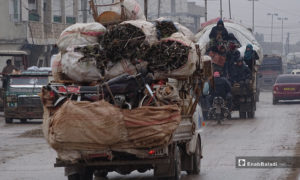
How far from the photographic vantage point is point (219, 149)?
54.0 ft

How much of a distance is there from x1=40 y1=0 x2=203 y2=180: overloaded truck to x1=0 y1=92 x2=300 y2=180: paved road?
134 centimetres

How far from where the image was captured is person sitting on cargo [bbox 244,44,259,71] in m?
27.2

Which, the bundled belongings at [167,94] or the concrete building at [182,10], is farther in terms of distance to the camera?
the concrete building at [182,10]

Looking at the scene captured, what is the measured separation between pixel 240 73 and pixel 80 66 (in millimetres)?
Answer: 16633

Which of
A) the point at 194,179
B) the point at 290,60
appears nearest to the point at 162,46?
the point at 194,179

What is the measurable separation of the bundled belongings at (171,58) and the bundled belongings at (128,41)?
14 centimetres

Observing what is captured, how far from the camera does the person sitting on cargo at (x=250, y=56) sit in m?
27.2

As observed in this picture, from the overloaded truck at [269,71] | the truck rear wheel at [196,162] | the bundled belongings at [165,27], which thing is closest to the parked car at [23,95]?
the truck rear wheel at [196,162]

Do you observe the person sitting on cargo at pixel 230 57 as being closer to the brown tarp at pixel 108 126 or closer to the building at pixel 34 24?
the brown tarp at pixel 108 126

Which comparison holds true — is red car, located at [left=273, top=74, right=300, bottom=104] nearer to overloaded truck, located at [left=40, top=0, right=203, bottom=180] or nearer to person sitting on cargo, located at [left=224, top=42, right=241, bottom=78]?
person sitting on cargo, located at [left=224, top=42, right=241, bottom=78]

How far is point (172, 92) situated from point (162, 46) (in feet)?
2.91

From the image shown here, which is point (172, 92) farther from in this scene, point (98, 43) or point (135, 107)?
point (98, 43)

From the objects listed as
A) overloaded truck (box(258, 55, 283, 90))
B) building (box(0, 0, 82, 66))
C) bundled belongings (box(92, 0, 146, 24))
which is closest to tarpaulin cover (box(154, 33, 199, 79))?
bundled belongings (box(92, 0, 146, 24))

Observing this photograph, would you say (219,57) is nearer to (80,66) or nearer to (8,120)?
(8,120)
